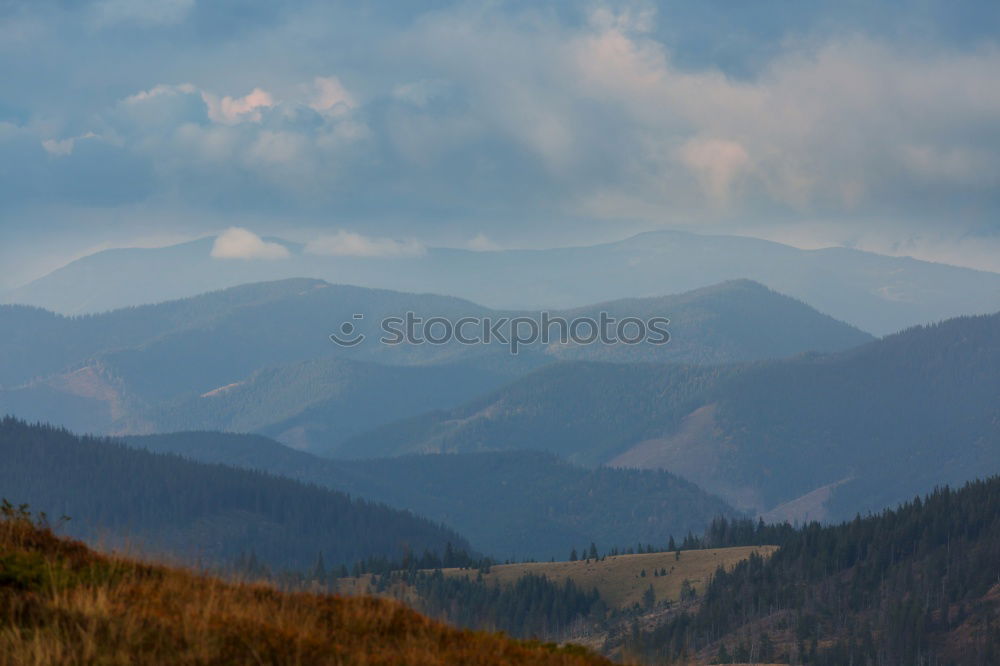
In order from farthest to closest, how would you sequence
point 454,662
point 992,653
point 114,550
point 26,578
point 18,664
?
point 992,653
point 114,550
point 26,578
point 454,662
point 18,664

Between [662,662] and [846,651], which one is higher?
[662,662]

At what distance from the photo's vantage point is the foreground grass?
60.6ft

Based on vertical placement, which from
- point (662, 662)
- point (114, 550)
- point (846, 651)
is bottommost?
point (846, 651)

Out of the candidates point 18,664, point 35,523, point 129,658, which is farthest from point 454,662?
point 35,523

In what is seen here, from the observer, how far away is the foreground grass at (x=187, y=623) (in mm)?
18469

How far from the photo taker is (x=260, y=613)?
20.7 meters

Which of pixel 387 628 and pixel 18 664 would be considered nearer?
pixel 18 664

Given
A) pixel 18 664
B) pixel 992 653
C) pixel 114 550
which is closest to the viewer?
pixel 18 664

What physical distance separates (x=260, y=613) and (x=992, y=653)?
186 meters

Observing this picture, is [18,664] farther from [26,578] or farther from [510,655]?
[510,655]

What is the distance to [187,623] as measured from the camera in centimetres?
1906

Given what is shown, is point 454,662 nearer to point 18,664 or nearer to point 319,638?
point 319,638

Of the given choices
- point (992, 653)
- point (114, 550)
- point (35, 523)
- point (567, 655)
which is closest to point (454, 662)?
point (567, 655)

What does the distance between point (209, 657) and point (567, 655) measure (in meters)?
6.82
